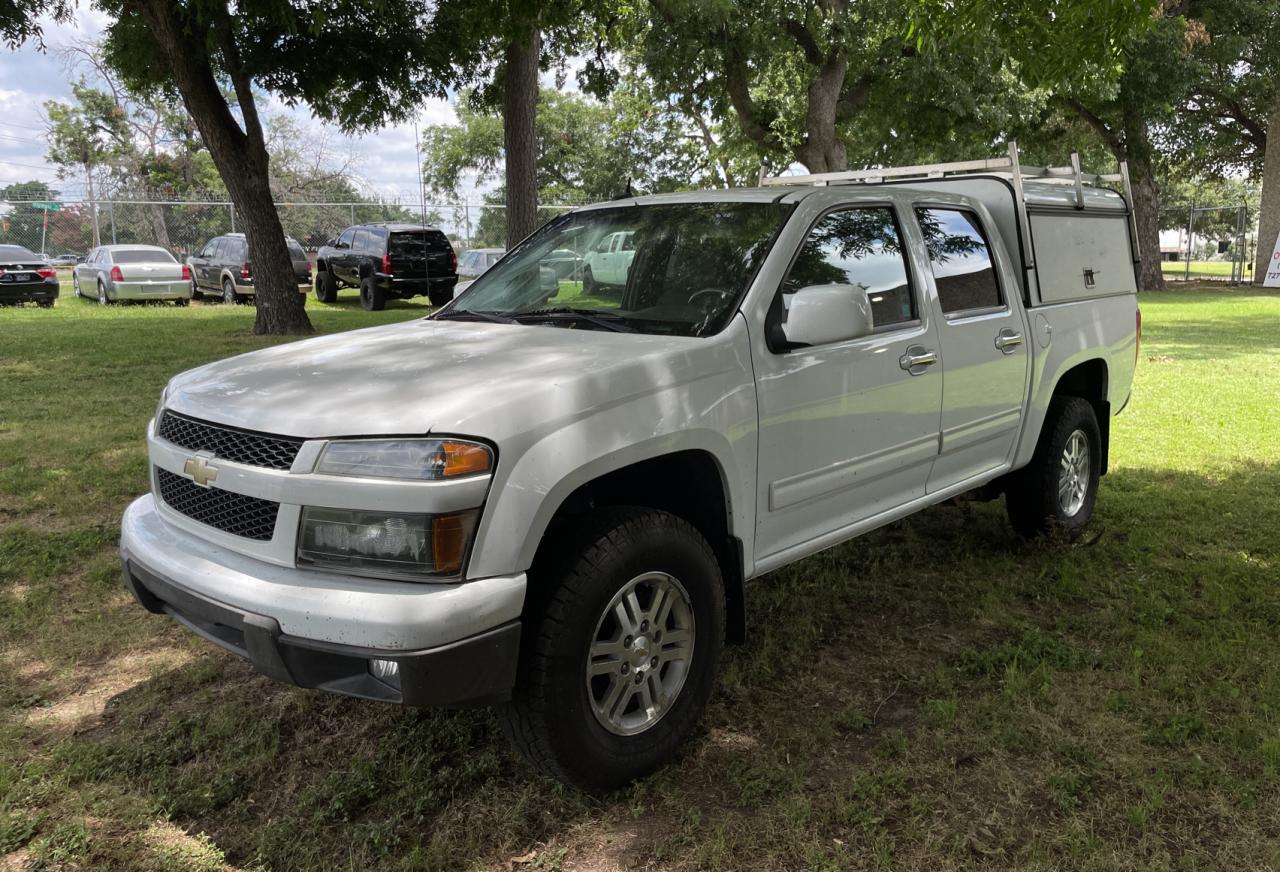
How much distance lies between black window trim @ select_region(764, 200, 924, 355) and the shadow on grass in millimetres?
1311

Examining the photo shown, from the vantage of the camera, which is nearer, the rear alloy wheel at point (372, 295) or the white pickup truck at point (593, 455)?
the white pickup truck at point (593, 455)

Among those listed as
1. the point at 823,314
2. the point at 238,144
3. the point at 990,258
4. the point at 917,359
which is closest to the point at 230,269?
the point at 238,144

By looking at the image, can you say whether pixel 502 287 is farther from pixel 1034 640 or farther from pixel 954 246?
pixel 1034 640

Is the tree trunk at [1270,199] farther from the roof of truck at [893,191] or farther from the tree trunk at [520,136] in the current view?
the roof of truck at [893,191]

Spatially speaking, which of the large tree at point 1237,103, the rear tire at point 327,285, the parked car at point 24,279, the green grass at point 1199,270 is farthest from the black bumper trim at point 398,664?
the green grass at point 1199,270

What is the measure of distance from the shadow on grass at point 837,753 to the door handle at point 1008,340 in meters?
1.17

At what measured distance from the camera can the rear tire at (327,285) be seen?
72.1 ft

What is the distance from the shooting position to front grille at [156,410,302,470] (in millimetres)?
2621

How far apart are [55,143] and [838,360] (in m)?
51.9

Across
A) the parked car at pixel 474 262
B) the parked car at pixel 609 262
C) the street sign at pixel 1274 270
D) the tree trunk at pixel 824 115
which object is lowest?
the parked car at pixel 609 262

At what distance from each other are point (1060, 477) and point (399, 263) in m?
17.0

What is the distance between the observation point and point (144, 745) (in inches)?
125

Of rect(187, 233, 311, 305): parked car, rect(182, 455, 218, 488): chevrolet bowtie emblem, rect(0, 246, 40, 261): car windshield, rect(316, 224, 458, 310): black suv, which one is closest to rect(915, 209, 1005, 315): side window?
rect(182, 455, 218, 488): chevrolet bowtie emblem

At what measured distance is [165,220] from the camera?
27859 millimetres
